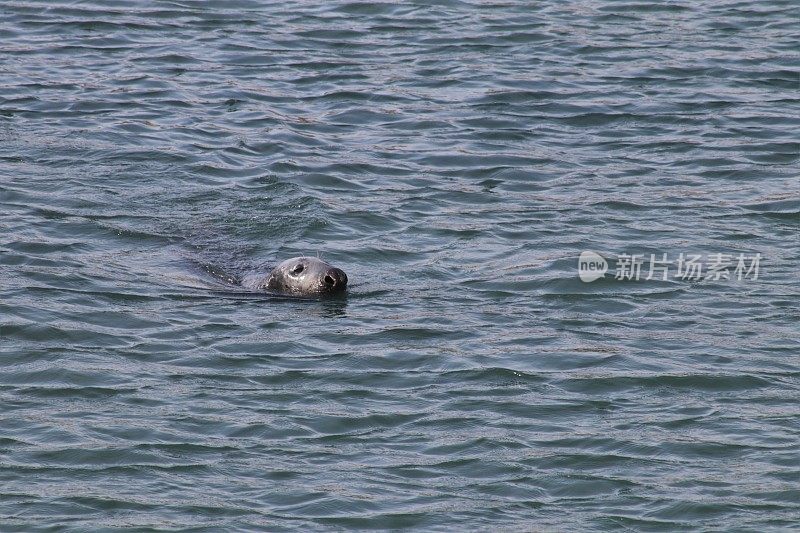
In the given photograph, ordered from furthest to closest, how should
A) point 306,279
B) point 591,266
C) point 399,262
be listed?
point 399,262 < point 591,266 < point 306,279

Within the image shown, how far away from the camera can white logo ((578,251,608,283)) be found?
39.1ft

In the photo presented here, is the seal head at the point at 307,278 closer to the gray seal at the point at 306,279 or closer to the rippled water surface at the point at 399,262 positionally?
the gray seal at the point at 306,279

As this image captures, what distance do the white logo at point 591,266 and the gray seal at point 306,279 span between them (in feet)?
6.12

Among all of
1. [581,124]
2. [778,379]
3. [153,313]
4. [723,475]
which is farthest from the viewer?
[581,124]

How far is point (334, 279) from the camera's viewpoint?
38.0 ft

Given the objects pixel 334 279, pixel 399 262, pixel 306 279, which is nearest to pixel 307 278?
pixel 306 279

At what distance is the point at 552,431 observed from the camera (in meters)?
8.91

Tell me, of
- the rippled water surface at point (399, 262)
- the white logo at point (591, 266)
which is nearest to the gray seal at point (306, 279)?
the rippled water surface at point (399, 262)

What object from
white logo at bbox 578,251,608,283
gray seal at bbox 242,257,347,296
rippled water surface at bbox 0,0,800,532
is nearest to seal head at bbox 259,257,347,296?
gray seal at bbox 242,257,347,296

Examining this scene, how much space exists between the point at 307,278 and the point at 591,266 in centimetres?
226

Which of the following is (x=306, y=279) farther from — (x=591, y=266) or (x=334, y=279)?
(x=591, y=266)

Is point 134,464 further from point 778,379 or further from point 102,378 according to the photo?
point 778,379

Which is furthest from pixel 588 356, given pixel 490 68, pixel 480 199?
pixel 490 68

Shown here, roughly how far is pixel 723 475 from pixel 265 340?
3521 mm
